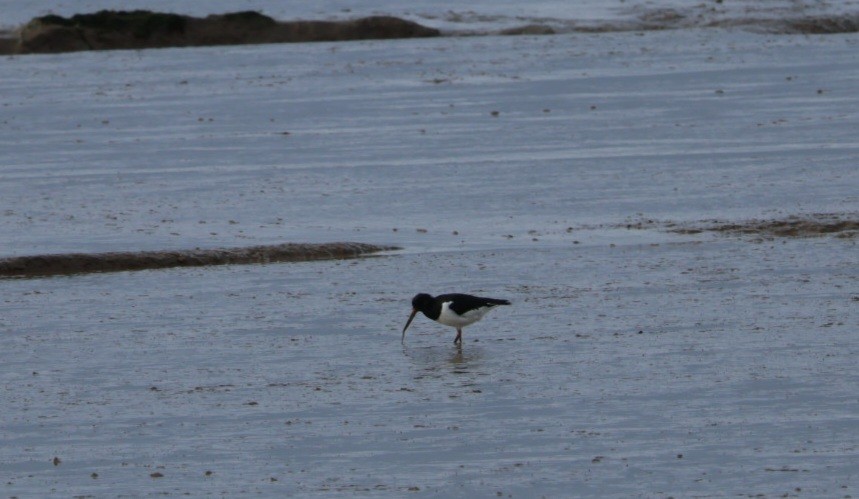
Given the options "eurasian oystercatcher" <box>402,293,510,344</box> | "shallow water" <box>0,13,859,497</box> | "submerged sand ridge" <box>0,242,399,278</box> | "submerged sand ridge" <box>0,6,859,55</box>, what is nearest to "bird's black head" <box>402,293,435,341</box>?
"eurasian oystercatcher" <box>402,293,510,344</box>

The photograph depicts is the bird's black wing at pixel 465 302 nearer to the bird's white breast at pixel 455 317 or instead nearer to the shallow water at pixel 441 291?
the bird's white breast at pixel 455 317

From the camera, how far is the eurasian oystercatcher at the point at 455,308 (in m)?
10.7

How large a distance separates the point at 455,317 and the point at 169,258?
3898 mm

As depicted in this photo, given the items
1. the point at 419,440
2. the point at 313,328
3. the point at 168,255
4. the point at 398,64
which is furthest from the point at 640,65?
the point at 419,440

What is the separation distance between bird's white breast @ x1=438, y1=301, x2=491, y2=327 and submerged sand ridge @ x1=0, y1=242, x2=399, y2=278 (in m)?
3.32

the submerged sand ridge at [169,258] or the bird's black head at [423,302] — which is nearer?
the bird's black head at [423,302]

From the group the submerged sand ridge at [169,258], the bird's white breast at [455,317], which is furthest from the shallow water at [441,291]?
the submerged sand ridge at [169,258]

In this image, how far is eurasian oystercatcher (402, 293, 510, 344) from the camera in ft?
35.2

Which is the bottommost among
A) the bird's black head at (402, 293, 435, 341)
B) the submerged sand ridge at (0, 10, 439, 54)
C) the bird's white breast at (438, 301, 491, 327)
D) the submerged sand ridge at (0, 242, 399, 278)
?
the submerged sand ridge at (0, 242, 399, 278)

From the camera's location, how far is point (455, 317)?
35.1 feet

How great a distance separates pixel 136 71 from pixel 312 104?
719cm

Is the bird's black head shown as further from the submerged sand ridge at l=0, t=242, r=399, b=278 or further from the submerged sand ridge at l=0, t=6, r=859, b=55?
the submerged sand ridge at l=0, t=6, r=859, b=55

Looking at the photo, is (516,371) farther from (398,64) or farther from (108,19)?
(108,19)

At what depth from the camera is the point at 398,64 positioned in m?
30.4
